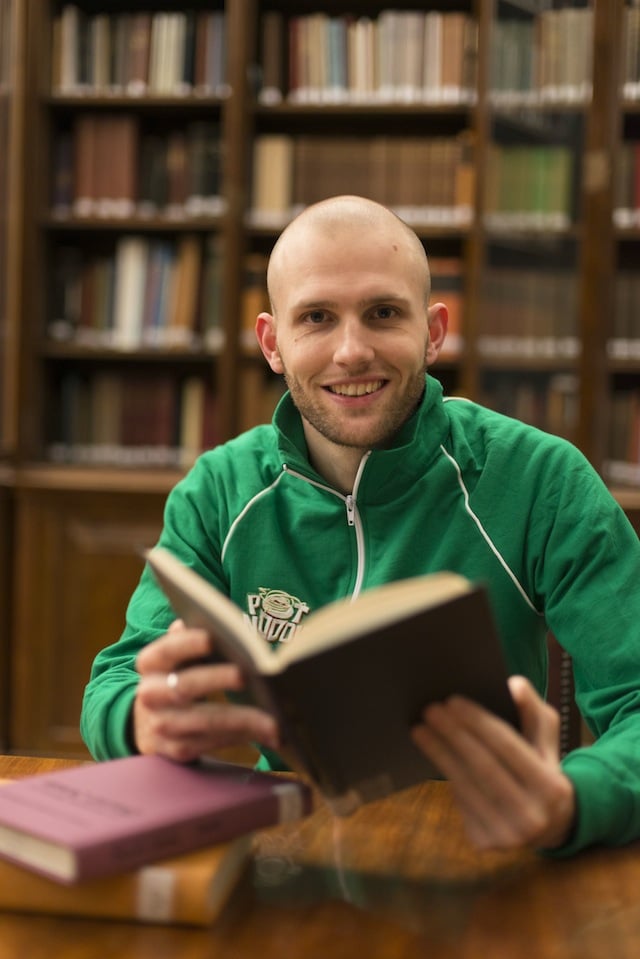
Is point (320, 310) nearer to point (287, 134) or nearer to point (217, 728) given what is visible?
point (217, 728)

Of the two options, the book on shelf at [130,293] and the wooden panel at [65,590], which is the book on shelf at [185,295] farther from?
the wooden panel at [65,590]

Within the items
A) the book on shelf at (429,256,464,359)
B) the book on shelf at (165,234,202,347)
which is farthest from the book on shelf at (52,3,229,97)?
the book on shelf at (429,256,464,359)

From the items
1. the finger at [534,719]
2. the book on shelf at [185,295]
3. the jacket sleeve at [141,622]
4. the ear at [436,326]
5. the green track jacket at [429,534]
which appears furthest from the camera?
the book on shelf at [185,295]

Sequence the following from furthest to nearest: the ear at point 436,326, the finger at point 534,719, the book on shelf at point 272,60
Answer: the book on shelf at point 272,60
the ear at point 436,326
the finger at point 534,719

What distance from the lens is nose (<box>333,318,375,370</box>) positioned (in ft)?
4.58

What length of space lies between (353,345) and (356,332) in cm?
2

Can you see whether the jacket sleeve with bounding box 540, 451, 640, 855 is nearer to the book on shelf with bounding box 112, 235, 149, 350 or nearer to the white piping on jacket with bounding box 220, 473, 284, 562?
the white piping on jacket with bounding box 220, 473, 284, 562

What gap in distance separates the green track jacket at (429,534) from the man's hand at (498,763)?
36 centimetres

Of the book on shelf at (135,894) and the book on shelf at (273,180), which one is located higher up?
the book on shelf at (273,180)

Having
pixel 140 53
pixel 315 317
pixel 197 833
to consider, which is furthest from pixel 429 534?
pixel 140 53

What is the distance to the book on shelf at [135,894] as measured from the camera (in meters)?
0.83

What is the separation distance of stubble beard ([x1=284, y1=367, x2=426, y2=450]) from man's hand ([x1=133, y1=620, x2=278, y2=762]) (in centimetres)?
49

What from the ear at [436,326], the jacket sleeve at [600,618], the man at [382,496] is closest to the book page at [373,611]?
the jacket sleeve at [600,618]

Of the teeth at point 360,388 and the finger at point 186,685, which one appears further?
the teeth at point 360,388
